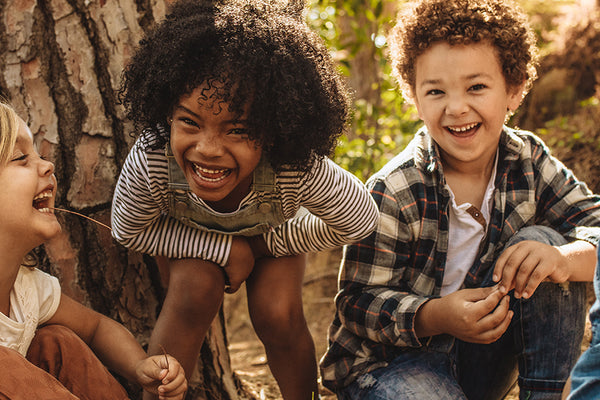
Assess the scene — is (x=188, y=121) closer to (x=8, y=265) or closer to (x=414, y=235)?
(x=8, y=265)

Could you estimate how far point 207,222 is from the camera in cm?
193

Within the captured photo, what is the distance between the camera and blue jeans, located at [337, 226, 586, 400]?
1866 millimetres

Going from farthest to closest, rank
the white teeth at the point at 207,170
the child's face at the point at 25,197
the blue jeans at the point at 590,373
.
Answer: the white teeth at the point at 207,170 < the child's face at the point at 25,197 < the blue jeans at the point at 590,373

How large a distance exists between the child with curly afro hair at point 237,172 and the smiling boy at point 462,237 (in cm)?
17

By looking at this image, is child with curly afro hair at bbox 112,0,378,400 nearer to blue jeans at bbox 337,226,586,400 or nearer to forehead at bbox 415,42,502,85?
blue jeans at bbox 337,226,586,400

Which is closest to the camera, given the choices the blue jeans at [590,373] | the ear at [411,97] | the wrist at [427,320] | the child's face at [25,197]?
the blue jeans at [590,373]

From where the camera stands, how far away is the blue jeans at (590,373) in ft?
3.56

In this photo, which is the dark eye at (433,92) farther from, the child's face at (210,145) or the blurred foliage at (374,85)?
the blurred foliage at (374,85)

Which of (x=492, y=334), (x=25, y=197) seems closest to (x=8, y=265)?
(x=25, y=197)

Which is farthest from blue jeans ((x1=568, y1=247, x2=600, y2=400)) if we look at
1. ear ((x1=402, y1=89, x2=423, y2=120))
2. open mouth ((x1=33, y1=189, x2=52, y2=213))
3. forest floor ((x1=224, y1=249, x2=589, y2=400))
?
forest floor ((x1=224, y1=249, x2=589, y2=400))

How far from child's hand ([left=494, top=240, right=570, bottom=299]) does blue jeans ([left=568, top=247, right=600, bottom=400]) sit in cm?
65

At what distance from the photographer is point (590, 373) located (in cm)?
110

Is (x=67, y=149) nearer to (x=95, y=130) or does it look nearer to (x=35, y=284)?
(x=95, y=130)

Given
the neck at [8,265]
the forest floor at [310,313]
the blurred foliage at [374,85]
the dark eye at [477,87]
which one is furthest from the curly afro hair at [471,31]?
the forest floor at [310,313]
